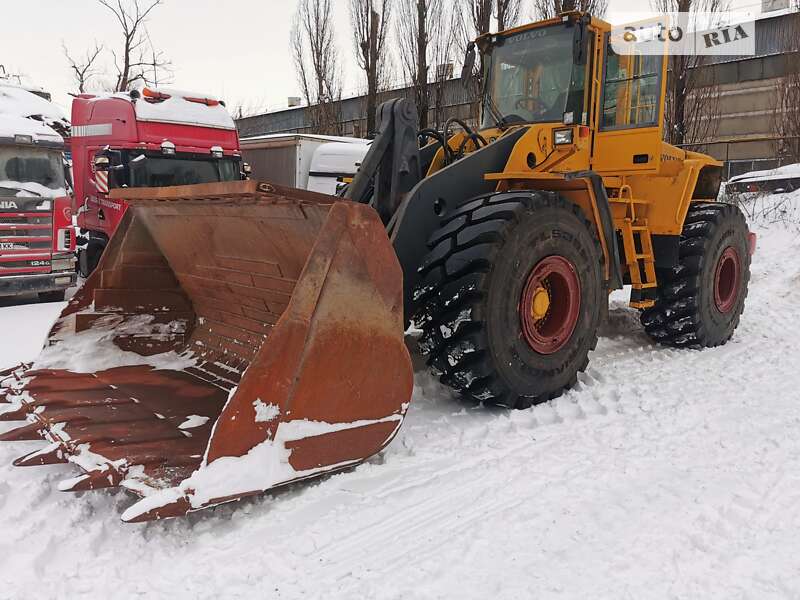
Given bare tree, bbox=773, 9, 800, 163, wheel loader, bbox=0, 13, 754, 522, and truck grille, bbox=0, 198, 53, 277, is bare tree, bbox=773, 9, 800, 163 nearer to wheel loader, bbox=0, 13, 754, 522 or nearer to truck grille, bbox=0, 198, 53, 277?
wheel loader, bbox=0, 13, 754, 522

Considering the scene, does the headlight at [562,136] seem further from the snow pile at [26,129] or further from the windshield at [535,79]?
the snow pile at [26,129]

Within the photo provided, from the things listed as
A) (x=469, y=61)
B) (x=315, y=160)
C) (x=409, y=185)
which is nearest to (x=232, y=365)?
(x=409, y=185)

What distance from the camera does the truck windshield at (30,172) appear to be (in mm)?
8703

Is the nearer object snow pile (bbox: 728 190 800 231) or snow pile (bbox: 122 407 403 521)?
snow pile (bbox: 122 407 403 521)

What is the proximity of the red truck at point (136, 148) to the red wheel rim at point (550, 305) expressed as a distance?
773cm

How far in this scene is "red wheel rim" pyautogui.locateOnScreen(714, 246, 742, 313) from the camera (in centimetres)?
598

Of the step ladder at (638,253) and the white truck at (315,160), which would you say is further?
the white truck at (315,160)

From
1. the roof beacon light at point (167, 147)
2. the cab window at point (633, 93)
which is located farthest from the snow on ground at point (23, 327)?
the cab window at point (633, 93)

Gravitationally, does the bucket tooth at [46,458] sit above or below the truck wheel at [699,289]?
below

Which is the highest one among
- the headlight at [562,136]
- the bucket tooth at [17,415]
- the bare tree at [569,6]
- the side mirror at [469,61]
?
the bare tree at [569,6]

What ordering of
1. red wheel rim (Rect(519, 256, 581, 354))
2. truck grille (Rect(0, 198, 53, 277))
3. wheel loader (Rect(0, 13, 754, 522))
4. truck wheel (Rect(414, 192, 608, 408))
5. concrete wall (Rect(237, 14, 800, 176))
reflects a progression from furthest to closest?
1. concrete wall (Rect(237, 14, 800, 176))
2. truck grille (Rect(0, 198, 53, 277))
3. red wheel rim (Rect(519, 256, 581, 354))
4. truck wheel (Rect(414, 192, 608, 408))
5. wheel loader (Rect(0, 13, 754, 522))

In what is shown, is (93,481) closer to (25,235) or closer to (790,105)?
(25,235)

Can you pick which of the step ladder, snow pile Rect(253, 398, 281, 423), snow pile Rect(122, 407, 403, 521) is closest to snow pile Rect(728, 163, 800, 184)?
the step ladder

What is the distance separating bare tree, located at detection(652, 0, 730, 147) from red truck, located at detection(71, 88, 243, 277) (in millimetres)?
10426
